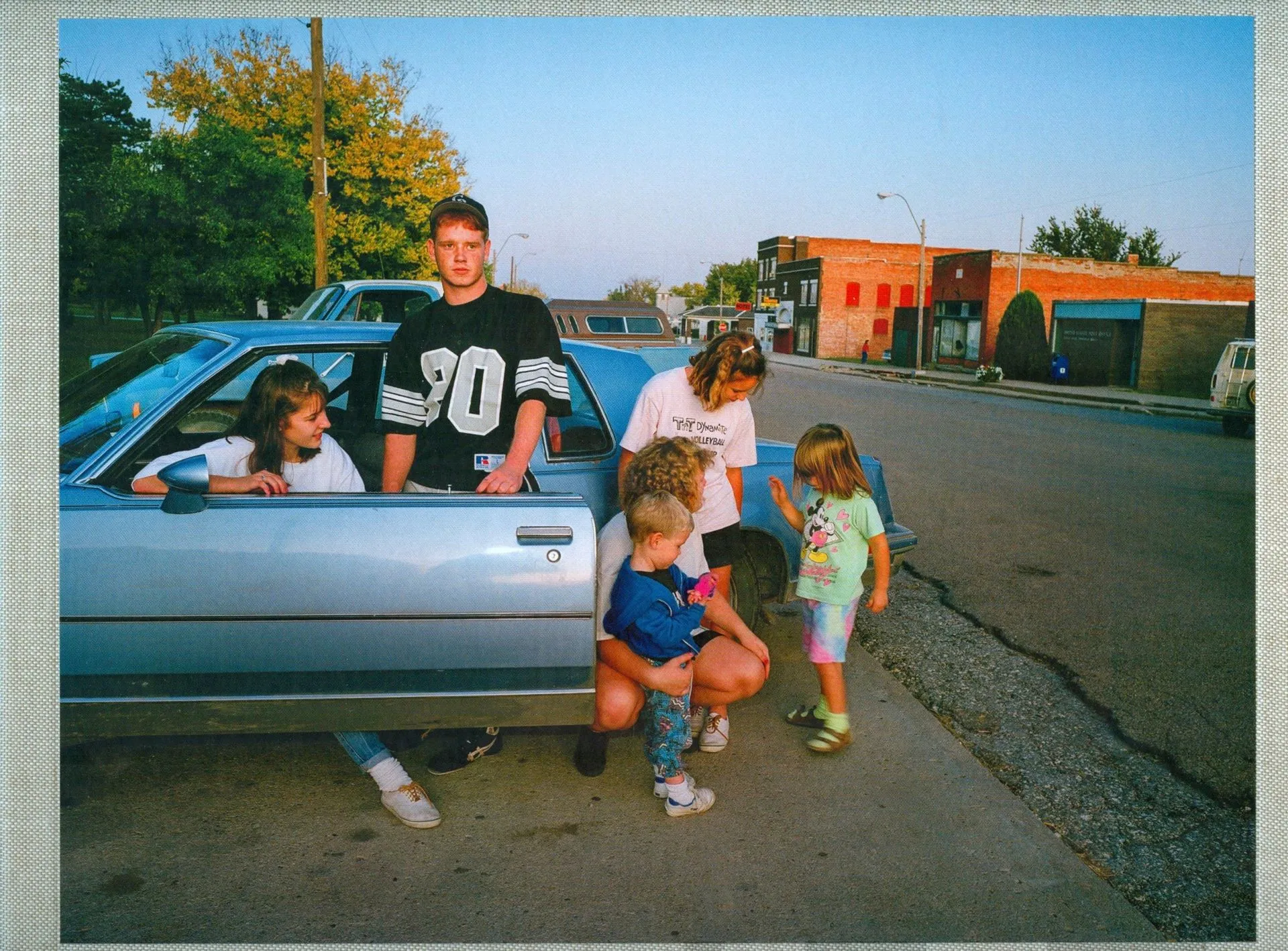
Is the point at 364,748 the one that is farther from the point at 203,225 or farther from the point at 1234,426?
the point at 1234,426

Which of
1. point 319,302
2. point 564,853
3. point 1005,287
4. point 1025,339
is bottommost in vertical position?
point 564,853

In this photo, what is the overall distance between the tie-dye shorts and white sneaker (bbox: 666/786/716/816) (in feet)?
2.41

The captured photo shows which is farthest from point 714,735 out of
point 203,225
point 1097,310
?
point 1097,310

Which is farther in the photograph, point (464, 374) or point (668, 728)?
point (464, 374)

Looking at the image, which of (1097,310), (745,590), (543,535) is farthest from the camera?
(1097,310)

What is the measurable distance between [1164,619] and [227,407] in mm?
5093

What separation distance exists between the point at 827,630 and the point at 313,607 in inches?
75.5

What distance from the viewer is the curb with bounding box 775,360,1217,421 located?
2188 cm

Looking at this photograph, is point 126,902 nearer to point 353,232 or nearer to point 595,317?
point 595,317

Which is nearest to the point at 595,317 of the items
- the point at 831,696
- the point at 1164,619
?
the point at 1164,619

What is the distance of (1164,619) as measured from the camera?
18.1 feet

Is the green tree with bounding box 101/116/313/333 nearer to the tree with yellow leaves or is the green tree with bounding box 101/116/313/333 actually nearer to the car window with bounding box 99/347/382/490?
the tree with yellow leaves

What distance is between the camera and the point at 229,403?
4.22m

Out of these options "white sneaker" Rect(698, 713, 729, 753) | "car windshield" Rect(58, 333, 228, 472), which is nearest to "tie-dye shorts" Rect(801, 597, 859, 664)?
"white sneaker" Rect(698, 713, 729, 753)
